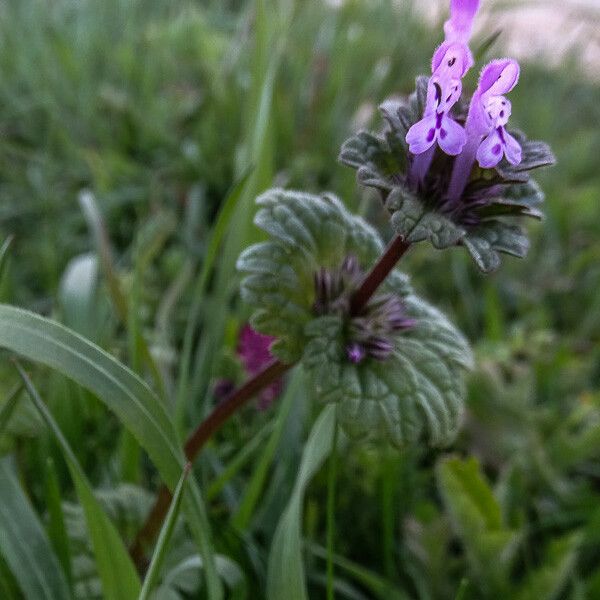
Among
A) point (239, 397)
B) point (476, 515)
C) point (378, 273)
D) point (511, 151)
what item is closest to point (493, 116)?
point (511, 151)

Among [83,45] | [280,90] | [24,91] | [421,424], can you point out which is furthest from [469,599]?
[83,45]

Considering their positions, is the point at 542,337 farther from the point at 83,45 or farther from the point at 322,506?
the point at 83,45

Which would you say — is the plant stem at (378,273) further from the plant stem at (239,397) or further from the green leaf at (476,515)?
the green leaf at (476,515)

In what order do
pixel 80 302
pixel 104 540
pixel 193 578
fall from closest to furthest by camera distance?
pixel 104 540
pixel 193 578
pixel 80 302

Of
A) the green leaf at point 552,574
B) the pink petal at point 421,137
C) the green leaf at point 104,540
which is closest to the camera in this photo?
the pink petal at point 421,137

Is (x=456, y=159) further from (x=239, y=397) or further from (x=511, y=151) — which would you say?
(x=239, y=397)

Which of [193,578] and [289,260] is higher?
[289,260]

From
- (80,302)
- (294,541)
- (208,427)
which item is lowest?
(294,541)

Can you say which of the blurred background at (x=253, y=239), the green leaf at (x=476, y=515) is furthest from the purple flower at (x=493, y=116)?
the green leaf at (x=476, y=515)
